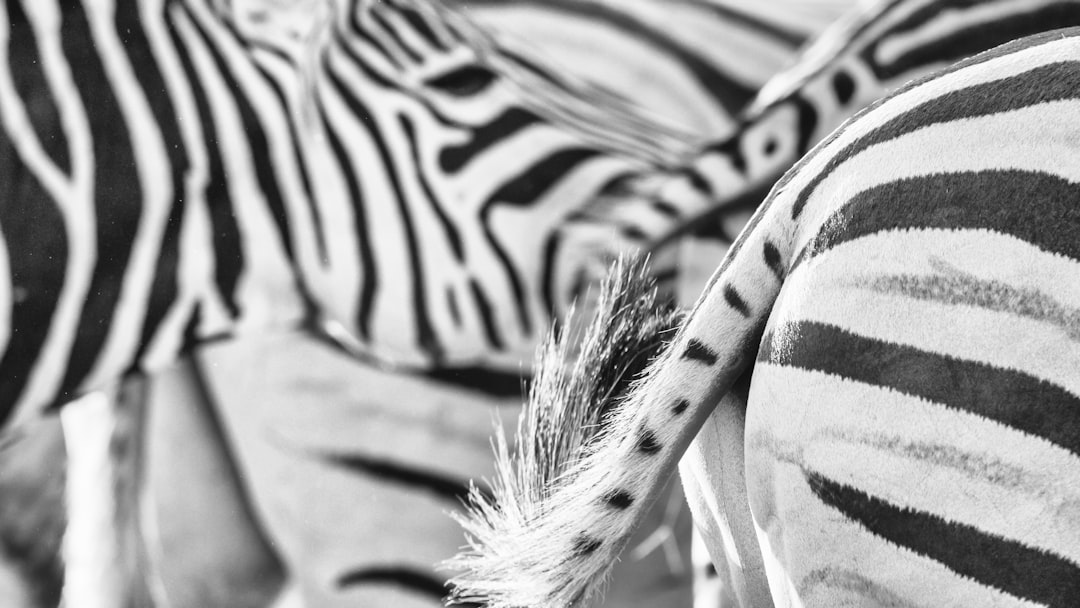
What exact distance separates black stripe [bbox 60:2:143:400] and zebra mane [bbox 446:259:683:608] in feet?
1.08

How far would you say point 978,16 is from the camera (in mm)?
784

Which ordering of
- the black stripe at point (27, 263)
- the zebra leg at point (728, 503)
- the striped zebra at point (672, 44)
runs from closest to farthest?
the zebra leg at point (728, 503), the black stripe at point (27, 263), the striped zebra at point (672, 44)

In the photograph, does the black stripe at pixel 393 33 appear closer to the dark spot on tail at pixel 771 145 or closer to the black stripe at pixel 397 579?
the dark spot on tail at pixel 771 145

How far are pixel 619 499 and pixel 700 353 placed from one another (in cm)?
7

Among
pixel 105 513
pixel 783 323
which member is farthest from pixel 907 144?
pixel 105 513

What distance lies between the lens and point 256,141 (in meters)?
0.72

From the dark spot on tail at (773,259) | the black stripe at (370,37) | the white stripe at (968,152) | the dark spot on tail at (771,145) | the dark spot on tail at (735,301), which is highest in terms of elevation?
the dark spot on tail at (771,145)

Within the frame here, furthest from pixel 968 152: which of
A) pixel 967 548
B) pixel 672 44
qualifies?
pixel 672 44

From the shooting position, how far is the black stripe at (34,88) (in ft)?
2.00

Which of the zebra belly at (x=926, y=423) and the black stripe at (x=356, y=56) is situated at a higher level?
the black stripe at (x=356, y=56)

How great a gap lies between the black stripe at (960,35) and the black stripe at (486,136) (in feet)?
0.93

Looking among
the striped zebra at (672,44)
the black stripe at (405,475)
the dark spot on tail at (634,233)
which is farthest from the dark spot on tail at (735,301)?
the striped zebra at (672,44)

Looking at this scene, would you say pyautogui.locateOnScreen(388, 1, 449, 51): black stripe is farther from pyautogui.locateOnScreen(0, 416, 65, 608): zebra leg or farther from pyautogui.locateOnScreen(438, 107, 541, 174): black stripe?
pyautogui.locateOnScreen(0, 416, 65, 608): zebra leg

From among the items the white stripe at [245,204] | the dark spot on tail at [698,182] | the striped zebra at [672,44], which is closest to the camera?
the white stripe at [245,204]
